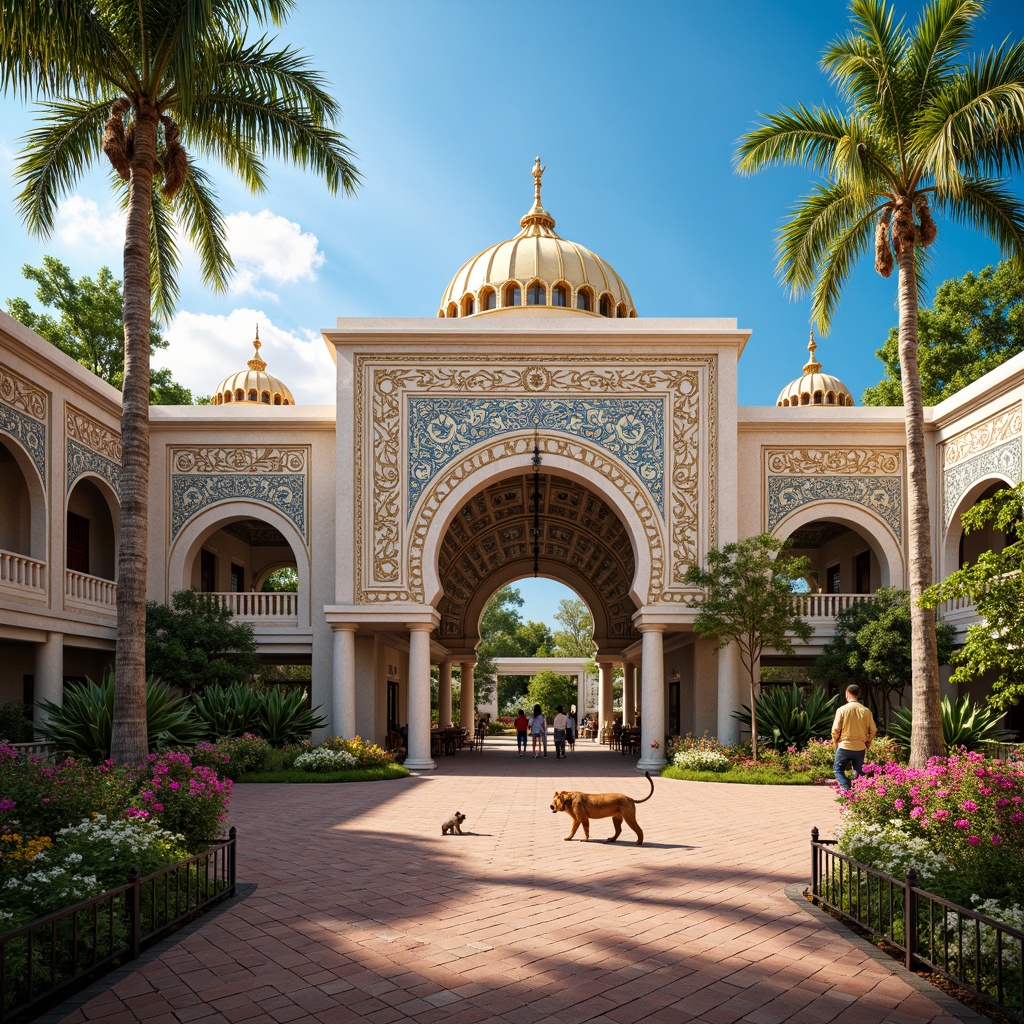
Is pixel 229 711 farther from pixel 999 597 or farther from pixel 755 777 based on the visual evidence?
pixel 999 597

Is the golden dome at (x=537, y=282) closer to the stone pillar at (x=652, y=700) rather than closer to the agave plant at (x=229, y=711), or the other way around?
the stone pillar at (x=652, y=700)

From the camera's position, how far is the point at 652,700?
19484 millimetres

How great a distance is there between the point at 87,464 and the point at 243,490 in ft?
11.8

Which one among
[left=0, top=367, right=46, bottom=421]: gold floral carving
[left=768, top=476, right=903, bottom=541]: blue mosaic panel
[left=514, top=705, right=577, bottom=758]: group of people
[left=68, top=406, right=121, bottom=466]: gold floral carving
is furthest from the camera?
[left=514, top=705, right=577, bottom=758]: group of people

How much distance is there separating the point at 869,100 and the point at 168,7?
9349 mm

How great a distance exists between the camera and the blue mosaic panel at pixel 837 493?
20797 mm

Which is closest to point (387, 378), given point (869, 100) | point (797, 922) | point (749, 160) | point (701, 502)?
point (701, 502)

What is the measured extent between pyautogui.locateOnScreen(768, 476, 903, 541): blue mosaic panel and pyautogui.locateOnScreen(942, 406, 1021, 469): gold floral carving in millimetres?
1315

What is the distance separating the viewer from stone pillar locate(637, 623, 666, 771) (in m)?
19.3

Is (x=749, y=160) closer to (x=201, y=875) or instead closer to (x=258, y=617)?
(x=201, y=875)

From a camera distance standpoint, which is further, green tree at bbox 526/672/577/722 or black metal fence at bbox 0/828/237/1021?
green tree at bbox 526/672/577/722

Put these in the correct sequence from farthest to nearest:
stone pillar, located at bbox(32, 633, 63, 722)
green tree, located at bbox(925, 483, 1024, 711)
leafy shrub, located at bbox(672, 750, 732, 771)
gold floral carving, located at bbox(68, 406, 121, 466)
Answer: gold floral carving, located at bbox(68, 406, 121, 466) < leafy shrub, located at bbox(672, 750, 732, 771) < stone pillar, located at bbox(32, 633, 63, 722) < green tree, located at bbox(925, 483, 1024, 711)

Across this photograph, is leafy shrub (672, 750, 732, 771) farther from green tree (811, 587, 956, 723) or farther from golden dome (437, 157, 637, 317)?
golden dome (437, 157, 637, 317)

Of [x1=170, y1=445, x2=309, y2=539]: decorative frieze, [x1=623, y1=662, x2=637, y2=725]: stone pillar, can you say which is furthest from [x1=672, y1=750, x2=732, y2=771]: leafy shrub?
[x1=623, y1=662, x2=637, y2=725]: stone pillar
